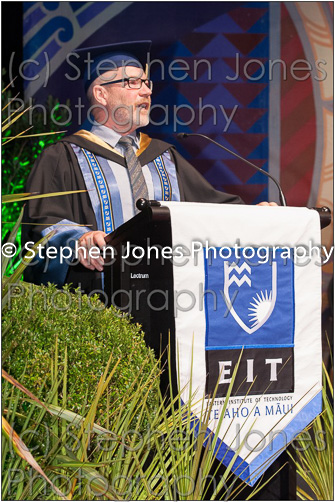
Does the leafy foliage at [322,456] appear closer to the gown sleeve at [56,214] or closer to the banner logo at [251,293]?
the banner logo at [251,293]

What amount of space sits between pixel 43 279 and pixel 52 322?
0.95 meters

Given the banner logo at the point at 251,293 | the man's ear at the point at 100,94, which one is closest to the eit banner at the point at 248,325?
the banner logo at the point at 251,293

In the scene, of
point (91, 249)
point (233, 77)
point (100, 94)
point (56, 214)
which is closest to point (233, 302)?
Answer: point (91, 249)

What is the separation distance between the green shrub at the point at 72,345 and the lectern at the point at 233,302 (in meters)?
0.20

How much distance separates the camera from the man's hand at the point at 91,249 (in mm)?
2295

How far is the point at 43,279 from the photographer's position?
2822mm

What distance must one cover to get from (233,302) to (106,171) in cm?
112

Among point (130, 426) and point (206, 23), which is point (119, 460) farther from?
point (206, 23)

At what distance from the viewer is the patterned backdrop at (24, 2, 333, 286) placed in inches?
219

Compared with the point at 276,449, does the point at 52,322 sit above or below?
above

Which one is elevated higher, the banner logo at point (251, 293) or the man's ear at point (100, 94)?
the man's ear at point (100, 94)

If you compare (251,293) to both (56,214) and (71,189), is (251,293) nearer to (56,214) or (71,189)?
(56,214)

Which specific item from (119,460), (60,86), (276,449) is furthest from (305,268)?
(60,86)

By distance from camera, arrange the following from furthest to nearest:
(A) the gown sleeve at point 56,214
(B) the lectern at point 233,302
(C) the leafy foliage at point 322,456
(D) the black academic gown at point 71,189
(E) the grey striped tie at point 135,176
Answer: (E) the grey striped tie at point 135,176 < (D) the black academic gown at point 71,189 < (A) the gown sleeve at point 56,214 < (C) the leafy foliage at point 322,456 < (B) the lectern at point 233,302
